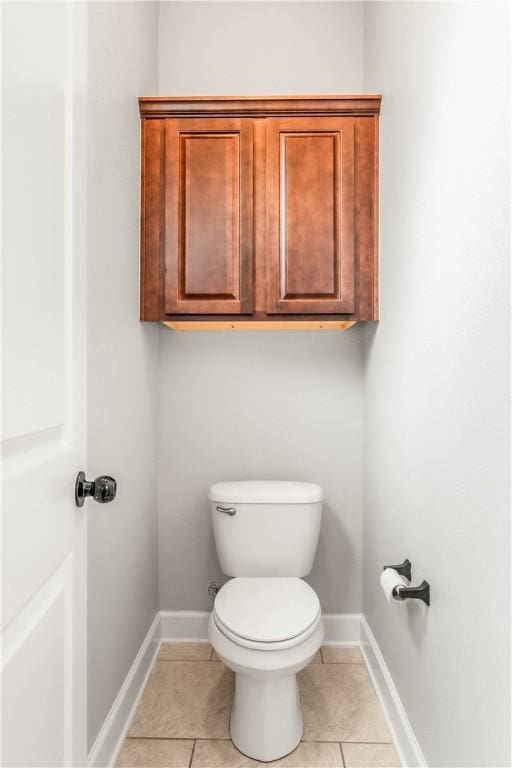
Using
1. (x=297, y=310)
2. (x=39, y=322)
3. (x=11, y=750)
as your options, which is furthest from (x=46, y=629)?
(x=297, y=310)

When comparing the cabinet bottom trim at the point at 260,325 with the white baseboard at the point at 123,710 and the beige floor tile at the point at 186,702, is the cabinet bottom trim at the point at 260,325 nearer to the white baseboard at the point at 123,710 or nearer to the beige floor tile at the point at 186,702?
the white baseboard at the point at 123,710

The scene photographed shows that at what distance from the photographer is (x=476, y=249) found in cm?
98

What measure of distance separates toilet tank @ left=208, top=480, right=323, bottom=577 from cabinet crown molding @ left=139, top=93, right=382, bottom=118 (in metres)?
1.41

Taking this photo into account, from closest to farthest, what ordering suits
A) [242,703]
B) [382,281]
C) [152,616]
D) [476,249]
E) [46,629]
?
[46,629] < [476,249] < [242,703] < [382,281] < [152,616]

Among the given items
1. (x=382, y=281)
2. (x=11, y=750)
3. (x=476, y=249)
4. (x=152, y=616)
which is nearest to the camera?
(x=11, y=750)

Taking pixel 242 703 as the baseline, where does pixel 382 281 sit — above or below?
above

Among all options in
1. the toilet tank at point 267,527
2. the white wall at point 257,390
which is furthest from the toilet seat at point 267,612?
the white wall at point 257,390

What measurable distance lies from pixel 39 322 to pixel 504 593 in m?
0.90

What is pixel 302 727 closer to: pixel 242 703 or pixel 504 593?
pixel 242 703

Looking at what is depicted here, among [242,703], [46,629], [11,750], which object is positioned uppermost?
[46,629]

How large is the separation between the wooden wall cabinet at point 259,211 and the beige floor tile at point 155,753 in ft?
4.56

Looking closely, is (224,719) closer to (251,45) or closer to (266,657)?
(266,657)

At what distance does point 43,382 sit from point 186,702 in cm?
146

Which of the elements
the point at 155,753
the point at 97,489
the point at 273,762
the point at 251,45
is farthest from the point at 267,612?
the point at 251,45
